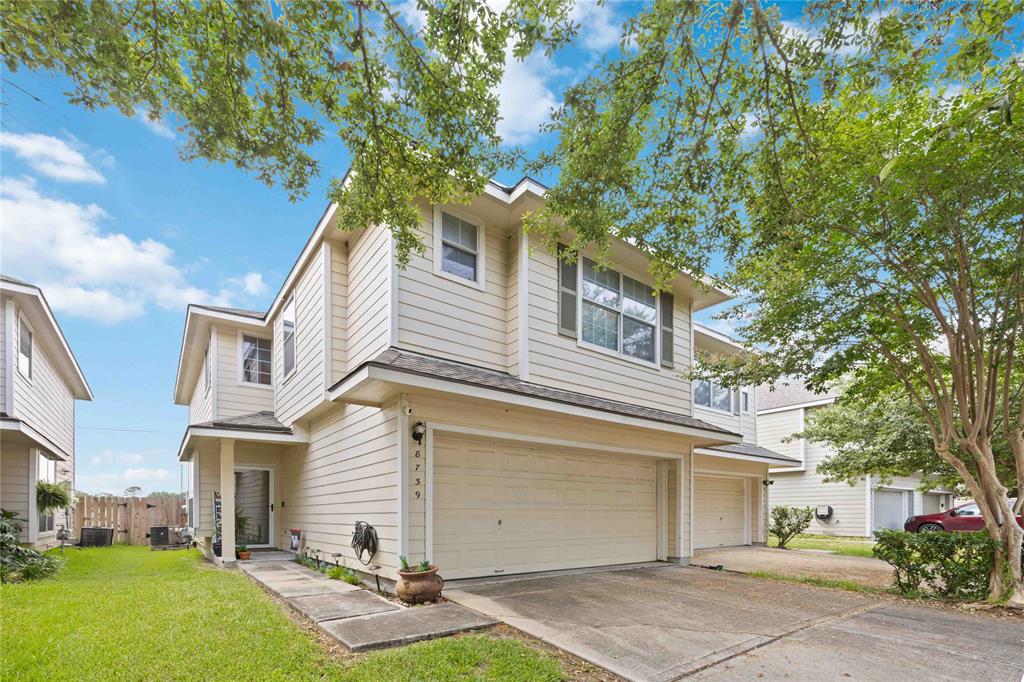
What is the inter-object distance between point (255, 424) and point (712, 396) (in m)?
11.9

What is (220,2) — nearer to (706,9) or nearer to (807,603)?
(706,9)

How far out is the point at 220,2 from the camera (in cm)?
347

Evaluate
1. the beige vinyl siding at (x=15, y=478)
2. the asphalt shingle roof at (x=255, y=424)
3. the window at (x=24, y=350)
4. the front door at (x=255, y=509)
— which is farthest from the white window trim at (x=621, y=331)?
the beige vinyl siding at (x=15, y=478)

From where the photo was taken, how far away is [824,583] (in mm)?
8305

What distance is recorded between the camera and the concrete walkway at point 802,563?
9.43 m

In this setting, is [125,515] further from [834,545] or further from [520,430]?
[834,545]

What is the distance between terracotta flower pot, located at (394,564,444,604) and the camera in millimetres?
6012

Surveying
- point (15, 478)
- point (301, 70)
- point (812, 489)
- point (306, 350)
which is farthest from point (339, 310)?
point (812, 489)

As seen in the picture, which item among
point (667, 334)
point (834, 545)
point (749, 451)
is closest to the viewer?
point (667, 334)

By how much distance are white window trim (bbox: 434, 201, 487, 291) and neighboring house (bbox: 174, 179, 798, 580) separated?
0.08 feet

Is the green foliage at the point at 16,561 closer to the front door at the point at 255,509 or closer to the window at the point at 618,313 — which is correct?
the front door at the point at 255,509

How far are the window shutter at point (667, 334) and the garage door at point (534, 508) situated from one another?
2.05m

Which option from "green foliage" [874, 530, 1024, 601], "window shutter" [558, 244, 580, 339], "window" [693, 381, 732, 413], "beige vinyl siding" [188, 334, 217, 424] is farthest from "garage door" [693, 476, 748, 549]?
"beige vinyl siding" [188, 334, 217, 424]

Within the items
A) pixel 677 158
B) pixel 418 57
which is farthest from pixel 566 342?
pixel 418 57
